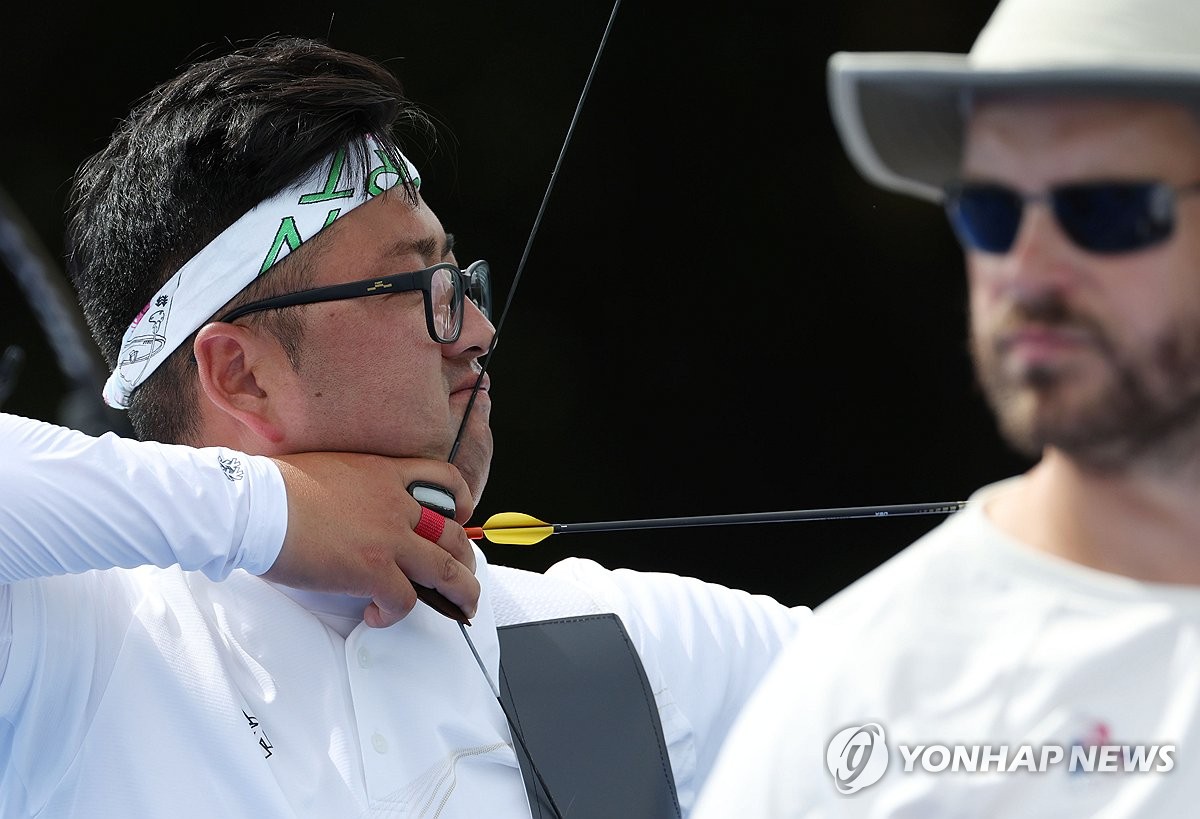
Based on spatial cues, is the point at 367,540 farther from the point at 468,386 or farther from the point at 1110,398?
the point at 1110,398

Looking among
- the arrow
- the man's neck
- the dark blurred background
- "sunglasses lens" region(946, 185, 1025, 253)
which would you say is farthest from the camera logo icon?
the dark blurred background

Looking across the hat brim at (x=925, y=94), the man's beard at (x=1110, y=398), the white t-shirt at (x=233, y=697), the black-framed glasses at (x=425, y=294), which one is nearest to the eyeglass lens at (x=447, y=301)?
the black-framed glasses at (x=425, y=294)

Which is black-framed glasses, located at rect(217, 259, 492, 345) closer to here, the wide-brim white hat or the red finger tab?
the red finger tab

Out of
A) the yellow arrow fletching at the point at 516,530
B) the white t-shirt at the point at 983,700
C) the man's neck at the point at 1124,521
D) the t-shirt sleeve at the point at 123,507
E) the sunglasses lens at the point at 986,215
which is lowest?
the yellow arrow fletching at the point at 516,530

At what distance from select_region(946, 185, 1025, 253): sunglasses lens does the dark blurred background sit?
150 cm

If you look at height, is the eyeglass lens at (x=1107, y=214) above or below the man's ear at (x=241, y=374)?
above

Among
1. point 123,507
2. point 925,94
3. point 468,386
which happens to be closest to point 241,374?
point 468,386

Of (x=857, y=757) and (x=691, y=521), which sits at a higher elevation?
(x=857, y=757)

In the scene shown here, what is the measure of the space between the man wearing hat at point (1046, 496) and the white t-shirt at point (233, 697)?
0.75m

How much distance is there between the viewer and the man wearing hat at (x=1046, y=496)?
2.30 ft

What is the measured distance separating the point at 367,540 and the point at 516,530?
0.21 m

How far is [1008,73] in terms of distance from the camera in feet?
2.35

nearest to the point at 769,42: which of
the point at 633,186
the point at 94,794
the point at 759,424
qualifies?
the point at 633,186

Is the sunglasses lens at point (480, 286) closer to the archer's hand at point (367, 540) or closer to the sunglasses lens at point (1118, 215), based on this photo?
the archer's hand at point (367, 540)
